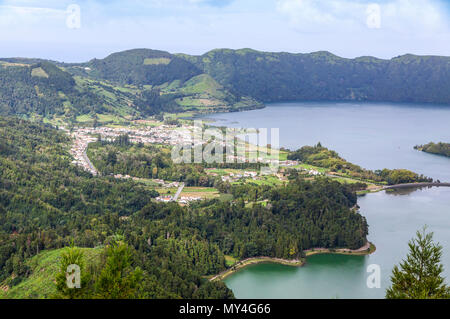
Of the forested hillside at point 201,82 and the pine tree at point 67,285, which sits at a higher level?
the forested hillside at point 201,82

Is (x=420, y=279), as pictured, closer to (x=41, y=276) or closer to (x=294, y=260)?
(x=294, y=260)

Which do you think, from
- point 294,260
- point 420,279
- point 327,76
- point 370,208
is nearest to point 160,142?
point 370,208

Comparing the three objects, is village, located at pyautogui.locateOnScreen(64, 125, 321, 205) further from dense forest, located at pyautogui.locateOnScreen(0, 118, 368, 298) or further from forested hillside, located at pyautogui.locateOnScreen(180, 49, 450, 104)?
forested hillside, located at pyautogui.locateOnScreen(180, 49, 450, 104)

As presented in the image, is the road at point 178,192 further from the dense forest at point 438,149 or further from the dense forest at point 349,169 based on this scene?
the dense forest at point 438,149

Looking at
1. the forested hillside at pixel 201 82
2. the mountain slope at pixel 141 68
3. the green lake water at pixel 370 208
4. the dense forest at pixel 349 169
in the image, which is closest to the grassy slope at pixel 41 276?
the green lake water at pixel 370 208

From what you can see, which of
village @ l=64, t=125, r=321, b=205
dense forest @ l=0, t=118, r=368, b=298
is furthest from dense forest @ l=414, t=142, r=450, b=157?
dense forest @ l=0, t=118, r=368, b=298

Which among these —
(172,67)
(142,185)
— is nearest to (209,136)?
(142,185)
